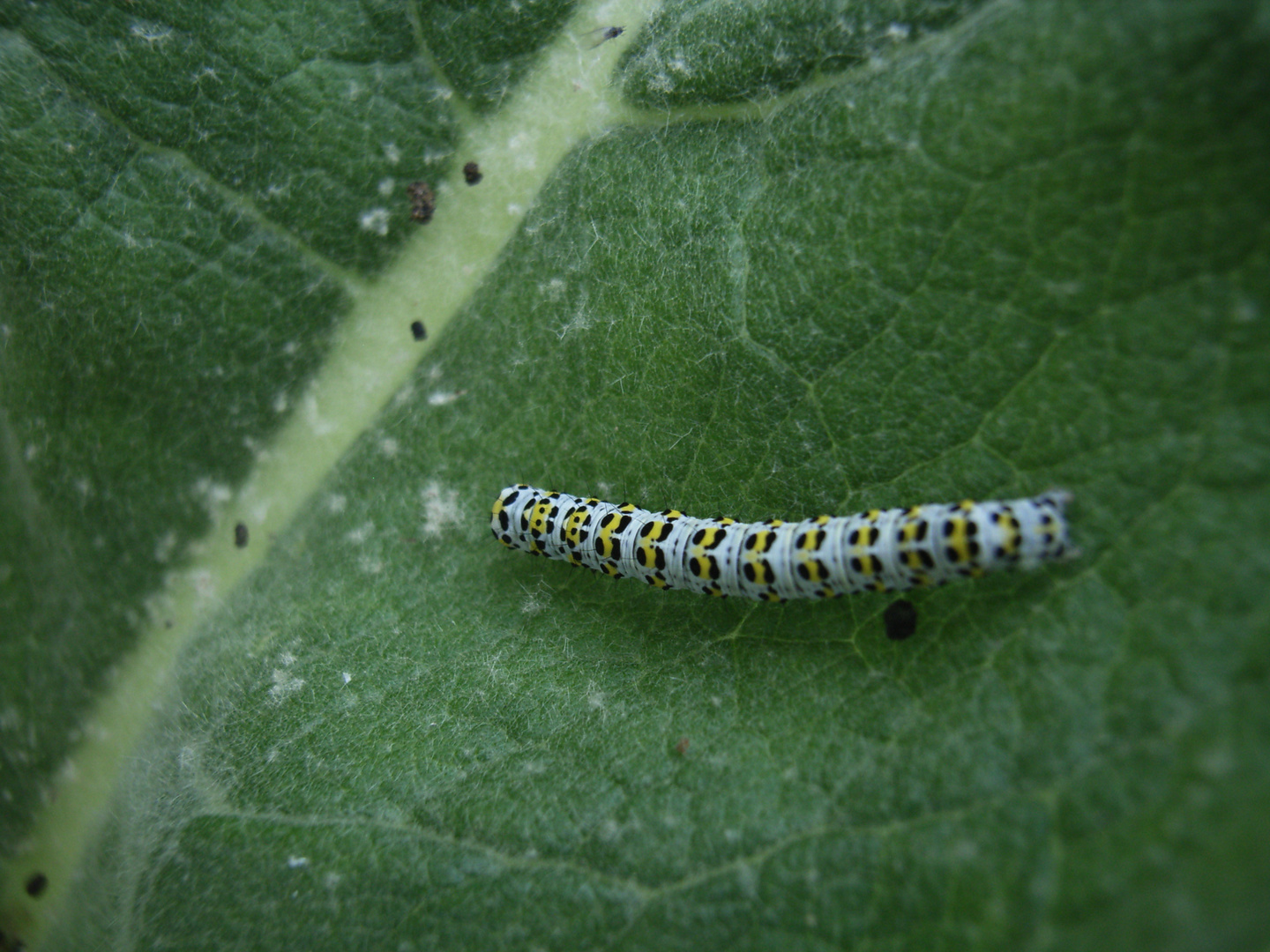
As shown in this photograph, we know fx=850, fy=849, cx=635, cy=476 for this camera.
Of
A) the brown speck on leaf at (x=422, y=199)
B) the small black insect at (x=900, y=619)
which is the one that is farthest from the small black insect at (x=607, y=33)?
the small black insect at (x=900, y=619)

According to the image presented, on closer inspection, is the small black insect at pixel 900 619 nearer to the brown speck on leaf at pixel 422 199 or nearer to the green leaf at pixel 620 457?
the green leaf at pixel 620 457

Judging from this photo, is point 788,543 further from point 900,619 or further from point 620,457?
point 620,457

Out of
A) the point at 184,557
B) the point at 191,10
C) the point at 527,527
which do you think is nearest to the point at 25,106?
the point at 191,10

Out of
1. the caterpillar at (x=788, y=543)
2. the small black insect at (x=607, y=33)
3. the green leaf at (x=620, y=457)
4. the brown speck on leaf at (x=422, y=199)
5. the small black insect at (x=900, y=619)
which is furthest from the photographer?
the brown speck on leaf at (x=422, y=199)

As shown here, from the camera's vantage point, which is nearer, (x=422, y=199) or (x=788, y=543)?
(x=788, y=543)

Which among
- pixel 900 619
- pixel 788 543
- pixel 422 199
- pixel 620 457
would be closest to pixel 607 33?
pixel 422 199

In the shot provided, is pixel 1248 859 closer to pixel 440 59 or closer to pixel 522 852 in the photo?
pixel 522 852

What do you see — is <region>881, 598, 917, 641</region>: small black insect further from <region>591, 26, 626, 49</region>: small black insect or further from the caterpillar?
<region>591, 26, 626, 49</region>: small black insect
